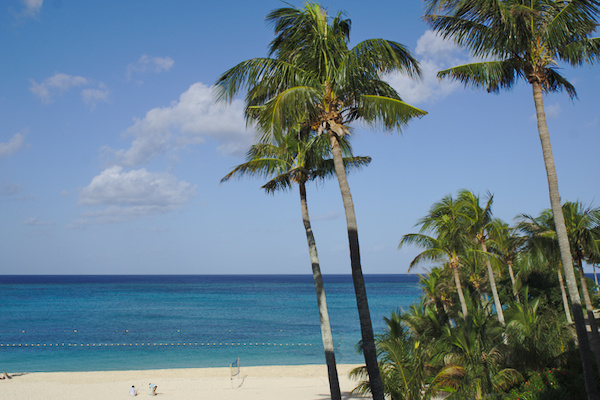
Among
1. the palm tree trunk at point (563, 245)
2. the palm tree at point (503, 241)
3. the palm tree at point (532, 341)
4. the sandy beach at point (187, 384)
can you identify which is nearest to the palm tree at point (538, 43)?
the palm tree trunk at point (563, 245)

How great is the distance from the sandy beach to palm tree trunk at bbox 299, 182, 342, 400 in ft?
32.1

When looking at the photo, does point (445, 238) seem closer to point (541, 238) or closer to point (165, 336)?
point (541, 238)

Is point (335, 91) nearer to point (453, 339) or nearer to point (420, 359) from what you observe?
point (420, 359)

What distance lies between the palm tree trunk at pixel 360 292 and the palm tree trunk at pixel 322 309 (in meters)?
3.17

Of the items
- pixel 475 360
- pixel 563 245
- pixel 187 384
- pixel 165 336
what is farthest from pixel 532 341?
pixel 165 336

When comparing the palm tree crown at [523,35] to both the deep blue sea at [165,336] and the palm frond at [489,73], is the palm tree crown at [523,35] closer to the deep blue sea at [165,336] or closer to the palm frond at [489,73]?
the palm frond at [489,73]

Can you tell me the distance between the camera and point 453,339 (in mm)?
14578

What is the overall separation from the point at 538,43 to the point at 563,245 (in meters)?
4.16

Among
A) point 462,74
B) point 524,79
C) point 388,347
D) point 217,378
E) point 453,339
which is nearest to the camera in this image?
point 524,79

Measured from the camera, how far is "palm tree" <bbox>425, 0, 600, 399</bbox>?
359 inches

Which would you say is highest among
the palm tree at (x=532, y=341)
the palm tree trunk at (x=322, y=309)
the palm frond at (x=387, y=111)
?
the palm frond at (x=387, y=111)

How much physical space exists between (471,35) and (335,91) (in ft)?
11.9

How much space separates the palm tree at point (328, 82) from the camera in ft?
28.1

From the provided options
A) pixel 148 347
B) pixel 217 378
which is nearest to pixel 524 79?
pixel 217 378
